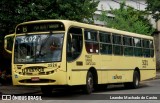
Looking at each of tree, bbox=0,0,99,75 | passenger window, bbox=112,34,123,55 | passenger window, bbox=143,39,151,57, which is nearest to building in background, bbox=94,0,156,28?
passenger window, bbox=143,39,151,57

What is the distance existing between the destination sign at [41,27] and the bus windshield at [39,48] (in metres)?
0.25

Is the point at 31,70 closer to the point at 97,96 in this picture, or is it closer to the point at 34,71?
the point at 34,71

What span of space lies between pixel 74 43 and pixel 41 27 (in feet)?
4.76

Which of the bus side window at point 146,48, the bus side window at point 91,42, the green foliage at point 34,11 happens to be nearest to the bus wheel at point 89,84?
the bus side window at point 91,42

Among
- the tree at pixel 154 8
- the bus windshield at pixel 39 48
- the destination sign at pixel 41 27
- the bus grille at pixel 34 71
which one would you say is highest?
the tree at pixel 154 8

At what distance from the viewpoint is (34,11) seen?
22.4 meters

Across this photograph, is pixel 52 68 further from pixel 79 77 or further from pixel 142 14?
pixel 142 14

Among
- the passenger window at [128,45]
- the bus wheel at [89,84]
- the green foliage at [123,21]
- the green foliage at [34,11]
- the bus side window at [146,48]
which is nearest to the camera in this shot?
the bus wheel at [89,84]

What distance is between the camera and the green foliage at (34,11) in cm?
2234

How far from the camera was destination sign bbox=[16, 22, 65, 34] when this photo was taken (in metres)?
17.6

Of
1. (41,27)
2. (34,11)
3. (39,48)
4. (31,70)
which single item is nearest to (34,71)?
(31,70)

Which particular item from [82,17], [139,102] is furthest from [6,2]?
[139,102]

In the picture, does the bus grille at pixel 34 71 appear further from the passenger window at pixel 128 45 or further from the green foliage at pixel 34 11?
the passenger window at pixel 128 45

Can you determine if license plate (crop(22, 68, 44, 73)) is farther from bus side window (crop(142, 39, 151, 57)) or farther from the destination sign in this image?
bus side window (crop(142, 39, 151, 57))
